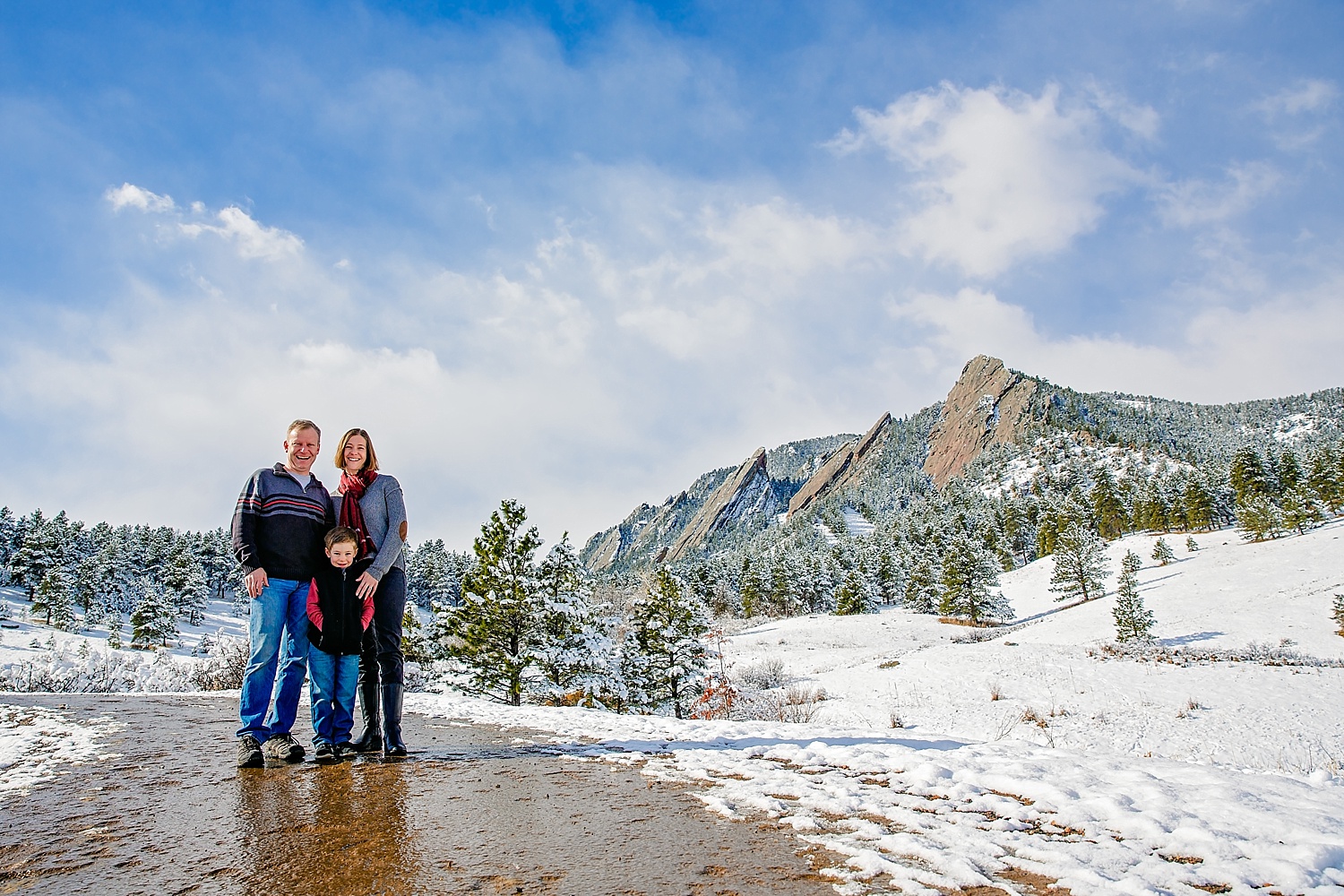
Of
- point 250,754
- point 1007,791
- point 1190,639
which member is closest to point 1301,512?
point 1190,639

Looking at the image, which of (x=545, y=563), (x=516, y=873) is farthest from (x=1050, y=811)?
(x=545, y=563)

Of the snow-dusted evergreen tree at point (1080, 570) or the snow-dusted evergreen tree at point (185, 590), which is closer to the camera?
the snow-dusted evergreen tree at point (1080, 570)

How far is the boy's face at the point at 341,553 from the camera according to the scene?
3.80 metres

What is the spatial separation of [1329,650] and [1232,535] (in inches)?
1769

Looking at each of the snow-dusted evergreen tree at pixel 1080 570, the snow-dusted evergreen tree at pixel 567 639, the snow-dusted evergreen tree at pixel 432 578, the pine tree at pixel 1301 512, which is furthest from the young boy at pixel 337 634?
the snow-dusted evergreen tree at pixel 432 578

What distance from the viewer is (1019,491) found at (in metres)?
118

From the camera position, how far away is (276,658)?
150 inches

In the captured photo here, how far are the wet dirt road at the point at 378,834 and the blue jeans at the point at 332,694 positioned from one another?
0.29m

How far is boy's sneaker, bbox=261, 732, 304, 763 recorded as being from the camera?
3506 mm

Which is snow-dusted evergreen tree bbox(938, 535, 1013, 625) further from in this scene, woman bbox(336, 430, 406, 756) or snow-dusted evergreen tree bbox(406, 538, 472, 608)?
snow-dusted evergreen tree bbox(406, 538, 472, 608)

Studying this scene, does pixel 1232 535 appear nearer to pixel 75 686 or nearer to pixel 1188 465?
pixel 1188 465

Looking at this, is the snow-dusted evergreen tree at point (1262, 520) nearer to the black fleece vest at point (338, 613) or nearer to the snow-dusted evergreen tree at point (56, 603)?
the black fleece vest at point (338, 613)

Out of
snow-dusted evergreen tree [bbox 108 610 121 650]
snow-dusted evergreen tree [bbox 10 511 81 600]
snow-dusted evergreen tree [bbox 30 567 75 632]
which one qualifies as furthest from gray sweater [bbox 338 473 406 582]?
snow-dusted evergreen tree [bbox 10 511 81 600]

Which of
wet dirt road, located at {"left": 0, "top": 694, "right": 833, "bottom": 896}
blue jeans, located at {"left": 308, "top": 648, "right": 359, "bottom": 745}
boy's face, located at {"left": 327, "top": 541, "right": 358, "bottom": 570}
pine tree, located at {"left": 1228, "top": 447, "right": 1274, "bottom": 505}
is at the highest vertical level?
pine tree, located at {"left": 1228, "top": 447, "right": 1274, "bottom": 505}
